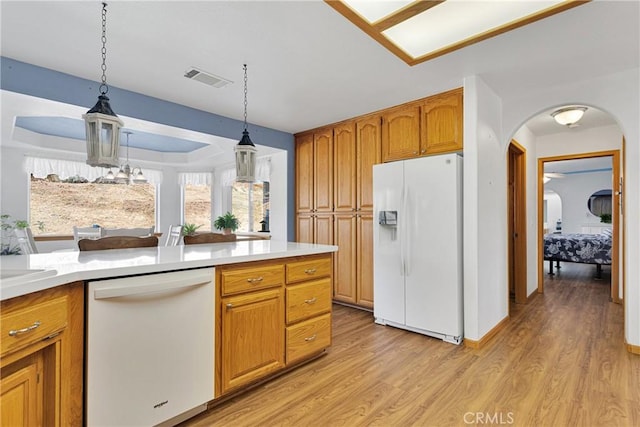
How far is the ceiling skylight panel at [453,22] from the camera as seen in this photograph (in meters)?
1.88

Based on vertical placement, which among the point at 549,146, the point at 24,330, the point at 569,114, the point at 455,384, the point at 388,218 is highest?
the point at 569,114

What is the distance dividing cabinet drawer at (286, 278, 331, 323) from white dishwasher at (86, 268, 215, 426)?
1.94 feet

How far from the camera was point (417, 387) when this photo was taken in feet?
6.87

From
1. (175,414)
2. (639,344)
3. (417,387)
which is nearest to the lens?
(175,414)

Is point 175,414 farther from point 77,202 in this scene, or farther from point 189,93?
point 77,202

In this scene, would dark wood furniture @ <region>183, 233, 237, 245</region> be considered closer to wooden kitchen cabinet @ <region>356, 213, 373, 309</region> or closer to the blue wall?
the blue wall

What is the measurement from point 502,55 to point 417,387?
2.47 metres

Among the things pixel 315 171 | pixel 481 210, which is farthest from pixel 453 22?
pixel 315 171

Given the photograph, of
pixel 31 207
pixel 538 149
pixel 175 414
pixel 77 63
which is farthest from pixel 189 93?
pixel 538 149

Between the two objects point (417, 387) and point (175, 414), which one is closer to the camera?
point (175, 414)

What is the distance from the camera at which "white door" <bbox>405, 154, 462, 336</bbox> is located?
280 centimetres

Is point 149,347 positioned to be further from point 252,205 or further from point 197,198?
point 197,198

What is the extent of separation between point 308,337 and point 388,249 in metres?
1.34

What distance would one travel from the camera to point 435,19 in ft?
6.73
